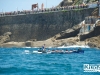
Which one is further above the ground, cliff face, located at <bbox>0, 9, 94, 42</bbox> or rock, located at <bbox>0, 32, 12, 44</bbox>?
cliff face, located at <bbox>0, 9, 94, 42</bbox>

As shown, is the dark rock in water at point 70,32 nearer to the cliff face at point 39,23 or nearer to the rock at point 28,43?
the cliff face at point 39,23

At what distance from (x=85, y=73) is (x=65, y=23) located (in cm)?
5347

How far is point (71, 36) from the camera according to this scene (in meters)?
73.7

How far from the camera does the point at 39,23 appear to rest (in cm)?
8194

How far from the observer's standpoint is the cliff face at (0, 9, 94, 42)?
76.6m

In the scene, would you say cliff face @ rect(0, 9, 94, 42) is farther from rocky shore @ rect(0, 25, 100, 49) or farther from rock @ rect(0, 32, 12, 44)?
rocky shore @ rect(0, 25, 100, 49)

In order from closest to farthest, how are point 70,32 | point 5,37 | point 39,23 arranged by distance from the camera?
point 70,32 → point 39,23 → point 5,37

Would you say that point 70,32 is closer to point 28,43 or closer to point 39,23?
point 39,23

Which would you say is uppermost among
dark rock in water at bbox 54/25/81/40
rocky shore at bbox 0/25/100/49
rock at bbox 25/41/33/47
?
dark rock in water at bbox 54/25/81/40

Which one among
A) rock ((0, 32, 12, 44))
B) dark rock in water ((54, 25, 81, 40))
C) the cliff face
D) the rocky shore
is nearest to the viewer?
the rocky shore

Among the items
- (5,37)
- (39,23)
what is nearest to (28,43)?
(39,23)

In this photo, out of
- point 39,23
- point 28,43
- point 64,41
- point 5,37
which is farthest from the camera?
point 5,37

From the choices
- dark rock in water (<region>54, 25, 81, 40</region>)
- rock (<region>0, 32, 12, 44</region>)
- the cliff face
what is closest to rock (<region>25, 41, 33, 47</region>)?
the cliff face

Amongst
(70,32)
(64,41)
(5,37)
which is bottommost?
(5,37)
